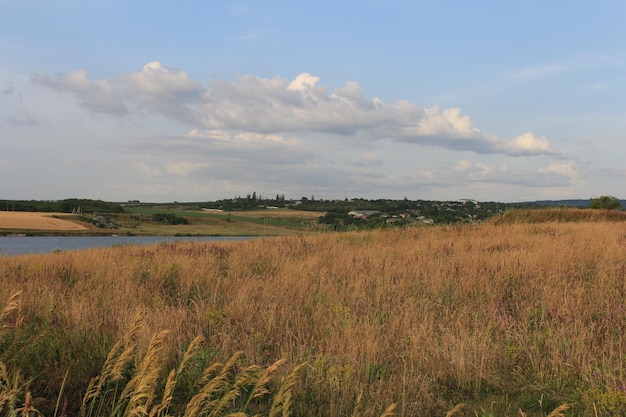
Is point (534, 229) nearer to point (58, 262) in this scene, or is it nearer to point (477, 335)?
point (477, 335)

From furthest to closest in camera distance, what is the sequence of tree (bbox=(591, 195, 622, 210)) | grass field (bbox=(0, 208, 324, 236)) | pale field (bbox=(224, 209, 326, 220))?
pale field (bbox=(224, 209, 326, 220)) < grass field (bbox=(0, 208, 324, 236)) < tree (bbox=(591, 195, 622, 210))

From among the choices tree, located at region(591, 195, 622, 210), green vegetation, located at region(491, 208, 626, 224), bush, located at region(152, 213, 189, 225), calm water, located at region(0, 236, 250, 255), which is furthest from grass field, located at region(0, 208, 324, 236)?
tree, located at region(591, 195, 622, 210)

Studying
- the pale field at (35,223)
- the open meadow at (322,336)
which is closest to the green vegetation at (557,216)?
the open meadow at (322,336)

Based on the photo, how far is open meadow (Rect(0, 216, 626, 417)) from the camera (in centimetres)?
362

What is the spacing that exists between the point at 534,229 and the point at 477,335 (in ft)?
47.2

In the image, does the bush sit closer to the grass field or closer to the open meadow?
the grass field

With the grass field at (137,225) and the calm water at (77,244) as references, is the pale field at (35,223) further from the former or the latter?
the calm water at (77,244)

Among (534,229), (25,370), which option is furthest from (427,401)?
(534,229)

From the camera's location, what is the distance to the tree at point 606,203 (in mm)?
33438

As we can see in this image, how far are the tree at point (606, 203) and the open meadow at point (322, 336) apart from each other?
88.4 ft

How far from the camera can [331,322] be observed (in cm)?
609

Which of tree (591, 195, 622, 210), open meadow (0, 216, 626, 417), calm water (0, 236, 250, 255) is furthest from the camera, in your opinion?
tree (591, 195, 622, 210)

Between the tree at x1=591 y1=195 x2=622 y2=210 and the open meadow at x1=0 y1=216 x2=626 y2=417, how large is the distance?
2693cm

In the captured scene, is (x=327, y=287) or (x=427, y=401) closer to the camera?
(x=427, y=401)
